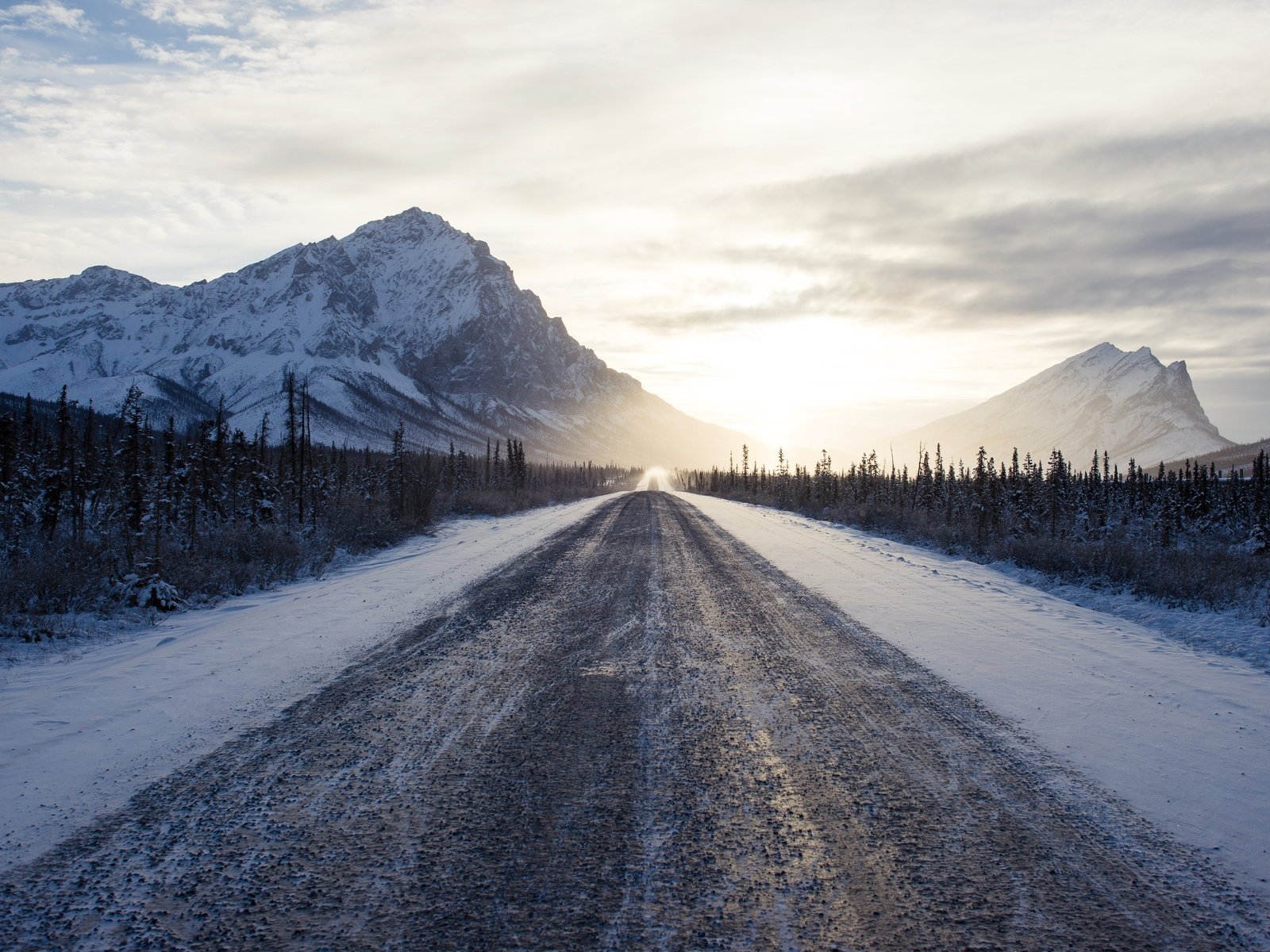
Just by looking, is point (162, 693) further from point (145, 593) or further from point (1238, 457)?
point (1238, 457)

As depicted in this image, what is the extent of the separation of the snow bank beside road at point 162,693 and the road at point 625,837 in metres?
0.31

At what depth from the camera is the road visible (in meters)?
2.89

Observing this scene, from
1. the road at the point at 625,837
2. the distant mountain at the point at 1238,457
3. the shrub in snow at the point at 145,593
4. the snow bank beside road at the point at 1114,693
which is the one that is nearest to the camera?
the road at the point at 625,837

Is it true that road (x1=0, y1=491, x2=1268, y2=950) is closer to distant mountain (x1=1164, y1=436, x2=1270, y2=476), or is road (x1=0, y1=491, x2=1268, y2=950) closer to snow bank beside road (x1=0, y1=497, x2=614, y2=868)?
snow bank beside road (x1=0, y1=497, x2=614, y2=868)

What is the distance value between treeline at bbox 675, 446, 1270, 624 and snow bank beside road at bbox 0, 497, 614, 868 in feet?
40.3

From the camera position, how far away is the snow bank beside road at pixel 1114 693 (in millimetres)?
4133

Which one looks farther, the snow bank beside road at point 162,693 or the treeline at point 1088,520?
the treeline at point 1088,520

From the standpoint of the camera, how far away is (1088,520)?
1587 inches

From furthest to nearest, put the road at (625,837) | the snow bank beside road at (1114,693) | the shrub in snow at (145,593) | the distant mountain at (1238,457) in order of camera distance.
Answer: the distant mountain at (1238,457) → the shrub in snow at (145,593) → the snow bank beside road at (1114,693) → the road at (625,837)

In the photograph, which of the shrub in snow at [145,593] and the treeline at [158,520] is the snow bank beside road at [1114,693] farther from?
the treeline at [158,520]

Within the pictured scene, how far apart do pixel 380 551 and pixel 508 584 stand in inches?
318

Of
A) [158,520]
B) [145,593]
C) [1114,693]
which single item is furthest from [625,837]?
[158,520]

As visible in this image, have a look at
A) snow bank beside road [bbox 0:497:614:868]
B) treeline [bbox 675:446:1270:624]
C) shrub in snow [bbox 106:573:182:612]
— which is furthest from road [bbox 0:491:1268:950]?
treeline [bbox 675:446:1270:624]

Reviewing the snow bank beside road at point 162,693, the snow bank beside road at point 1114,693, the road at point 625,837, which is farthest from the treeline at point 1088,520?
the snow bank beside road at point 162,693
